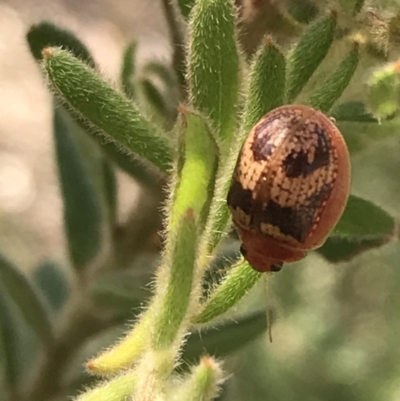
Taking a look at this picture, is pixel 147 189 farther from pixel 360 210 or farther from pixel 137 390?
pixel 137 390

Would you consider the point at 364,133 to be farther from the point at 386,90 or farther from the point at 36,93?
the point at 36,93

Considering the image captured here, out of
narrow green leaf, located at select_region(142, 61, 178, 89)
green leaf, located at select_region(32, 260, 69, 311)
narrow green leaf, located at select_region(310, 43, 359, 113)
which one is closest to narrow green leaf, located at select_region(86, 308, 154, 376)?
narrow green leaf, located at select_region(310, 43, 359, 113)

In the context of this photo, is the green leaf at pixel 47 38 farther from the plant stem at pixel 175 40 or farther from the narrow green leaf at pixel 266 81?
the narrow green leaf at pixel 266 81

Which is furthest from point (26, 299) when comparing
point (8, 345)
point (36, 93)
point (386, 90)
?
point (36, 93)

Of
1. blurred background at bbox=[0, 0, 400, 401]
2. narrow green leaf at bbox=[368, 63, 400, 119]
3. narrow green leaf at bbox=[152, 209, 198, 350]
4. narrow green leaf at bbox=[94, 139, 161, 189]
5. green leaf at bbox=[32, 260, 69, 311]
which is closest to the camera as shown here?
narrow green leaf at bbox=[152, 209, 198, 350]

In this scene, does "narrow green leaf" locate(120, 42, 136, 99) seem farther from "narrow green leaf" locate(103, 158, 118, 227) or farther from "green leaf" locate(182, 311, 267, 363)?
"green leaf" locate(182, 311, 267, 363)
